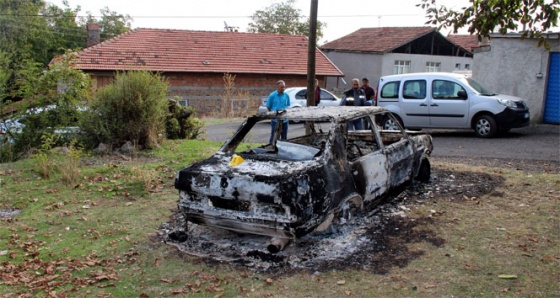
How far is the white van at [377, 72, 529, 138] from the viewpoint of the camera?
42.9 ft

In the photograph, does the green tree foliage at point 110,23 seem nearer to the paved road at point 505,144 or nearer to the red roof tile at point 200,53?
the red roof tile at point 200,53

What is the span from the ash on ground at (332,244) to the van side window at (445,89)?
7.36 metres

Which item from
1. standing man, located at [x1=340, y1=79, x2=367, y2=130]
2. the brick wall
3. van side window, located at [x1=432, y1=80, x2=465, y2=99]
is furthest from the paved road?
the brick wall

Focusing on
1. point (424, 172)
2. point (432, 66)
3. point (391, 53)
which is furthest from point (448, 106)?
point (432, 66)

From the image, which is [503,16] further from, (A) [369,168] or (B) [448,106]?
(B) [448,106]

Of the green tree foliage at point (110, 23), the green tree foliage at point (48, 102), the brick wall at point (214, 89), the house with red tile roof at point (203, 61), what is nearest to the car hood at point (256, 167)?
the green tree foliage at point (48, 102)

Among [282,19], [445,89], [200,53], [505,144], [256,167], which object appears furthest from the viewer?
[282,19]

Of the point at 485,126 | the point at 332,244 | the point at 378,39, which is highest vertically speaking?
the point at 378,39

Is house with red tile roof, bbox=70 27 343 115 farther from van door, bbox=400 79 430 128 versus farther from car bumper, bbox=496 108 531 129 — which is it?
car bumper, bbox=496 108 531 129

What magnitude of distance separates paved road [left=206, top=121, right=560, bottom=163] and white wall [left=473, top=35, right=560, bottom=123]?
104cm

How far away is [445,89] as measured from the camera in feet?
44.7

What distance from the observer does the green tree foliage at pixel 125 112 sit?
36.5 feet

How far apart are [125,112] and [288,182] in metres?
7.25


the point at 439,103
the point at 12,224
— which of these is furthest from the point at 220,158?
the point at 439,103
